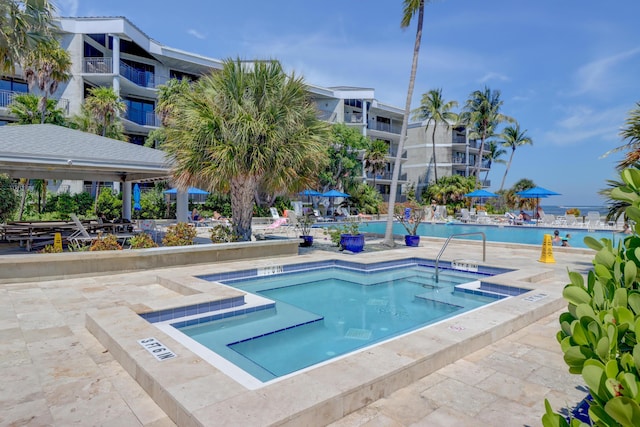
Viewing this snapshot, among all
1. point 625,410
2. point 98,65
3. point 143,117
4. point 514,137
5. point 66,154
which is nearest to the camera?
point 625,410

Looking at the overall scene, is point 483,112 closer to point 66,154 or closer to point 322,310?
point 322,310

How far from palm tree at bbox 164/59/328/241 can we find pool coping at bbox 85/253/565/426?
5.31m

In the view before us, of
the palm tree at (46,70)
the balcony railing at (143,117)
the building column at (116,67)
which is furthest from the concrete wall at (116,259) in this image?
the balcony railing at (143,117)

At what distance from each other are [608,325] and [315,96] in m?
37.8

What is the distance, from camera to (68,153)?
31.4 feet

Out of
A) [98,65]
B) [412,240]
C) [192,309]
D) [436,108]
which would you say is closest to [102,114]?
[98,65]

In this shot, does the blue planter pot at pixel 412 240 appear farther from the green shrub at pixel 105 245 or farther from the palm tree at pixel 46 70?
the palm tree at pixel 46 70

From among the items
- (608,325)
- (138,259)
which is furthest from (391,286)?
(608,325)

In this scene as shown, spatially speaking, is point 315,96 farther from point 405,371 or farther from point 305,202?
point 405,371

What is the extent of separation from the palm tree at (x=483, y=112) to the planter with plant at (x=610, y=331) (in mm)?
41921

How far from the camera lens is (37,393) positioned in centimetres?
351

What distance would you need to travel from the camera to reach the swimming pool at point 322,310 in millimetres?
5242

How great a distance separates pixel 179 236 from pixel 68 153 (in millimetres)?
3381

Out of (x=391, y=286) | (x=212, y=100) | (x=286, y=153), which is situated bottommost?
(x=391, y=286)
